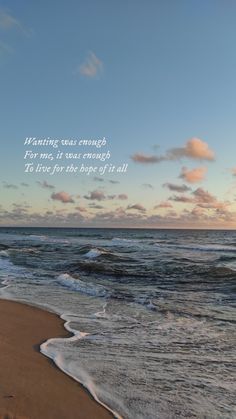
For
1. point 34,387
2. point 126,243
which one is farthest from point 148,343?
point 126,243

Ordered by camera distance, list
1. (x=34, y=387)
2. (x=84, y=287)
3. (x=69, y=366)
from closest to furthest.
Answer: (x=34, y=387), (x=69, y=366), (x=84, y=287)

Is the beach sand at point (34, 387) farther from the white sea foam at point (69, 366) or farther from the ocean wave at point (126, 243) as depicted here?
the ocean wave at point (126, 243)

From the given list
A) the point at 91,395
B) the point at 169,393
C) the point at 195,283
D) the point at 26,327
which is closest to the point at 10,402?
the point at 91,395

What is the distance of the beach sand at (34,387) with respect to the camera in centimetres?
388

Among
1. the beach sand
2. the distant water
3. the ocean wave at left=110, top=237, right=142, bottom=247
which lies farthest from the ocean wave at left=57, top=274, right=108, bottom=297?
the ocean wave at left=110, top=237, right=142, bottom=247

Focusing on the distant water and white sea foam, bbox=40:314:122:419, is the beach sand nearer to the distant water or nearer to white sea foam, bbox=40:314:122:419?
white sea foam, bbox=40:314:122:419

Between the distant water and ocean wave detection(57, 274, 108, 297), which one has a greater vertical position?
the distant water

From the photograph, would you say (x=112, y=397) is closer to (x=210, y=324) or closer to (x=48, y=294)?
(x=210, y=324)

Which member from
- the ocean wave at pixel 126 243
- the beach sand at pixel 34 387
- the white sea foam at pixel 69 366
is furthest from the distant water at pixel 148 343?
the ocean wave at pixel 126 243

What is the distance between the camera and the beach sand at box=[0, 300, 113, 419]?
12.7 ft

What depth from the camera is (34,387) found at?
4430 millimetres

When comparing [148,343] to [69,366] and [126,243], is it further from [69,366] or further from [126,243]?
[126,243]

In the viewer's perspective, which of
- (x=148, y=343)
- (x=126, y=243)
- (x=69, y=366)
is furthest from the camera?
(x=126, y=243)

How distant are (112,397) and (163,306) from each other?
18.4ft
